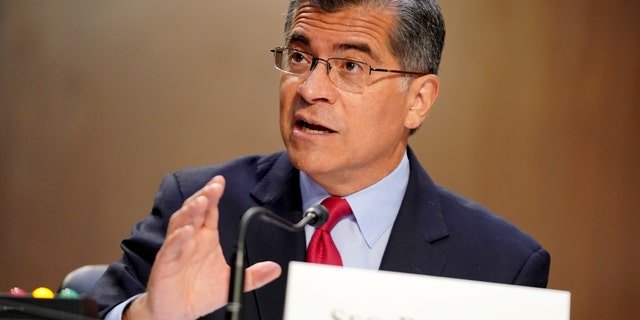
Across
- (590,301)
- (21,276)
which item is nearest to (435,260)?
(590,301)

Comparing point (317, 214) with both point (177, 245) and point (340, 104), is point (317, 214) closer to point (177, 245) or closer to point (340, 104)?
point (177, 245)

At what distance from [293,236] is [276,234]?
0.16 feet

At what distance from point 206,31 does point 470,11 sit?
1074 mm

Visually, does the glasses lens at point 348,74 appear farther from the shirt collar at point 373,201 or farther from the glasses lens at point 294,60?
the shirt collar at point 373,201

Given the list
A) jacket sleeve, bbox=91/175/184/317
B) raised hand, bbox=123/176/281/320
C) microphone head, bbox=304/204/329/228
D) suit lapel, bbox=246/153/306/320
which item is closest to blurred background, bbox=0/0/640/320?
suit lapel, bbox=246/153/306/320

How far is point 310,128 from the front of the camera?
2.35m

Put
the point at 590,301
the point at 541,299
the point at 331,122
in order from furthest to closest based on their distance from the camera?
the point at 590,301
the point at 331,122
the point at 541,299

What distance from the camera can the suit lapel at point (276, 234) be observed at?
233 centimetres

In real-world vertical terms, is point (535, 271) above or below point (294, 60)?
below

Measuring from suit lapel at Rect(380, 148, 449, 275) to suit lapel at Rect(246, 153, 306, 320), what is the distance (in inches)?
9.7

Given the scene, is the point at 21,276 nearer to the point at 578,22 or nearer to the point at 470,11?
the point at 470,11

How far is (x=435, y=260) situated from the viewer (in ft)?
8.00

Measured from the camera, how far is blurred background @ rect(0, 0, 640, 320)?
367cm

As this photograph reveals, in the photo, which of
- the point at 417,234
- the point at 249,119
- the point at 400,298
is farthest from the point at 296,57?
the point at 249,119
